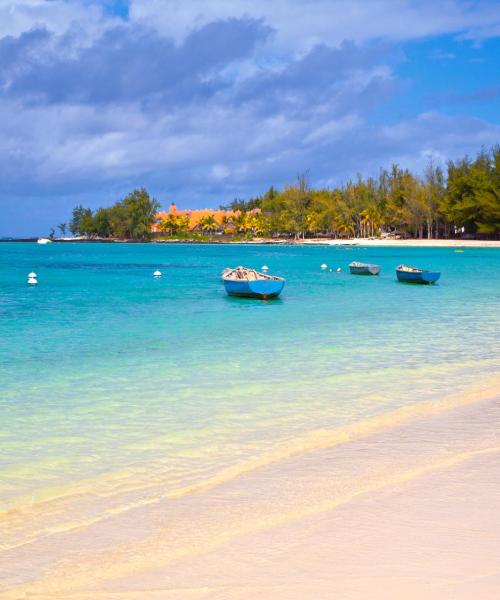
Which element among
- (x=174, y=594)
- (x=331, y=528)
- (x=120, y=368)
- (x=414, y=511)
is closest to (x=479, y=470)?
(x=414, y=511)

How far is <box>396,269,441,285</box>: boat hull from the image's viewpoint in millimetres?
38812

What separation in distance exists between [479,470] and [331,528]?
1.99m

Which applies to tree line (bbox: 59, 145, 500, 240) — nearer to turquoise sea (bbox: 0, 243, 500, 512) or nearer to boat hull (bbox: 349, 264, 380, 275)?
boat hull (bbox: 349, 264, 380, 275)

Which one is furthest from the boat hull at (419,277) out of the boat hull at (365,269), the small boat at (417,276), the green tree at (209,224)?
the green tree at (209,224)

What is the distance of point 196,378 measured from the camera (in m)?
12.8

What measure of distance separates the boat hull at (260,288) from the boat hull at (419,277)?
11832 mm

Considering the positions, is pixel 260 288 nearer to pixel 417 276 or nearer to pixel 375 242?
pixel 417 276

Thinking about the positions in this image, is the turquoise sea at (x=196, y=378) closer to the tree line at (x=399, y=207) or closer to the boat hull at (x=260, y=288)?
the boat hull at (x=260, y=288)

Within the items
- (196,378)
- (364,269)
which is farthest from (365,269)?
(196,378)

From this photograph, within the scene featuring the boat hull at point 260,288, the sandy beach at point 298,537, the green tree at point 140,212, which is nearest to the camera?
the sandy beach at point 298,537

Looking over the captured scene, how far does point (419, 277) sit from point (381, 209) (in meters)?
106

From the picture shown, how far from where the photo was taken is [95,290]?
37.6 meters

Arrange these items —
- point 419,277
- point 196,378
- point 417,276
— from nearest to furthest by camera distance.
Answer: point 196,378 → point 419,277 → point 417,276

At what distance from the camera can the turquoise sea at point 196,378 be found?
766cm
